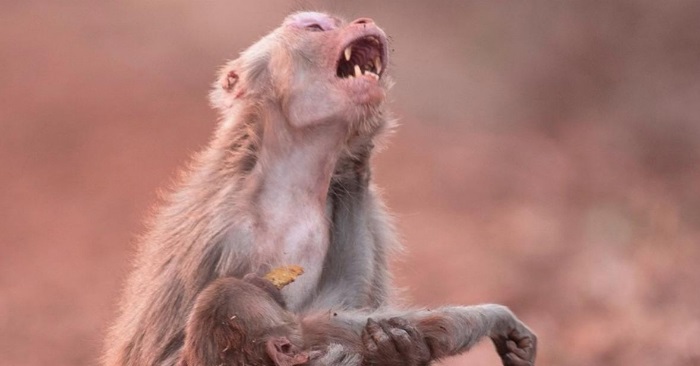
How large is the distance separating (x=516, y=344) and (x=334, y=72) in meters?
1.35

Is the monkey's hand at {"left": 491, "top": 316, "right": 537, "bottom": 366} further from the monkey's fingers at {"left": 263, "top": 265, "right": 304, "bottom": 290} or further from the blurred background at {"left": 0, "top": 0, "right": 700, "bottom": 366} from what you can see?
the blurred background at {"left": 0, "top": 0, "right": 700, "bottom": 366}

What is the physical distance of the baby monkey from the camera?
12.0ft

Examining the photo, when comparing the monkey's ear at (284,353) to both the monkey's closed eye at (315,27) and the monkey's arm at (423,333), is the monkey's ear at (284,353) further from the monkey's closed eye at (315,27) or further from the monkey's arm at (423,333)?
the monkey's closed eye at (315,27)

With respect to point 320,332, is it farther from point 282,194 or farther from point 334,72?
point 334,72

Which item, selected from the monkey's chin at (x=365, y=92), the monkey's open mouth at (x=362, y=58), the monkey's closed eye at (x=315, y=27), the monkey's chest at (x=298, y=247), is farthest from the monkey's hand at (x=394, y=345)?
the monkey's closed eye at (x=315, y=27)

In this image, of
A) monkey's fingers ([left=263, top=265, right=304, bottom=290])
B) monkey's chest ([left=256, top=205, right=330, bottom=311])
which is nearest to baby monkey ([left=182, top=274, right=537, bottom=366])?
monkey's fingers ([left=263, top=265, right=304, bottom=290])

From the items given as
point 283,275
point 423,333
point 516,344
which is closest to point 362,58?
point 283,275

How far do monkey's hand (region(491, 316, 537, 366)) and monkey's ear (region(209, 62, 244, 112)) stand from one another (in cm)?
147

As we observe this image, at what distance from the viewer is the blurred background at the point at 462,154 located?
718 cm

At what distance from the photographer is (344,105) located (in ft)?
14.5

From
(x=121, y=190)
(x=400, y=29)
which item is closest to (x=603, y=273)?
(x=400, y=29)

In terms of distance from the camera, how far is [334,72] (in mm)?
4488

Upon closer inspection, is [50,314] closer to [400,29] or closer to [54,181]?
[54,181]

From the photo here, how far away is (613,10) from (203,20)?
10.0 ft
